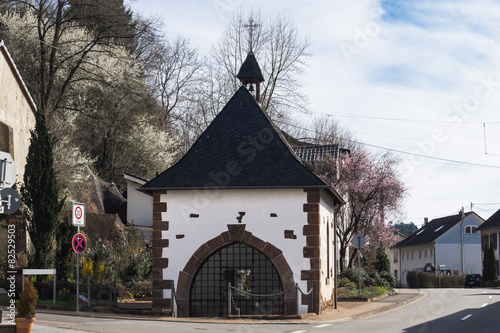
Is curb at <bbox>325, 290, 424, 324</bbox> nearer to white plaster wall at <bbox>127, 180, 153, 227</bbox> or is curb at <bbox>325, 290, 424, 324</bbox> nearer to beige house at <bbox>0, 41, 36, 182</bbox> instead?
beige house at <bbox>0, 41, 36, 182</bbox>

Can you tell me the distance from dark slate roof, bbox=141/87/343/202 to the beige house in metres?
9.13

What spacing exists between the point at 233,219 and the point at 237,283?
202 centimetres

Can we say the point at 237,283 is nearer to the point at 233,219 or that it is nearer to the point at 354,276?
the point at 233,219

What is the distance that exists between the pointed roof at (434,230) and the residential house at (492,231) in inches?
169

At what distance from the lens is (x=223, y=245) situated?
2217 cm

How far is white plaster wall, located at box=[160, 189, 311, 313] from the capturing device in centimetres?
2197

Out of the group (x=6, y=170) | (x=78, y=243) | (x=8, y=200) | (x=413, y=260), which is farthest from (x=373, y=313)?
(x=413, y=260)

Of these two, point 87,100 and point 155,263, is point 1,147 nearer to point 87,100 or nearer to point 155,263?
point 155,263

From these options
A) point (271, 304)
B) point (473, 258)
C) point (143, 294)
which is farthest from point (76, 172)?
point (473, 258)

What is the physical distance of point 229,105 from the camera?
969 inches

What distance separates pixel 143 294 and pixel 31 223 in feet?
17.1

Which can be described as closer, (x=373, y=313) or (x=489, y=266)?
(x=373, y=313)

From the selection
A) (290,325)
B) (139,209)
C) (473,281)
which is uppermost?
(139,209)

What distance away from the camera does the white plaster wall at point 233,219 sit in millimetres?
21969
